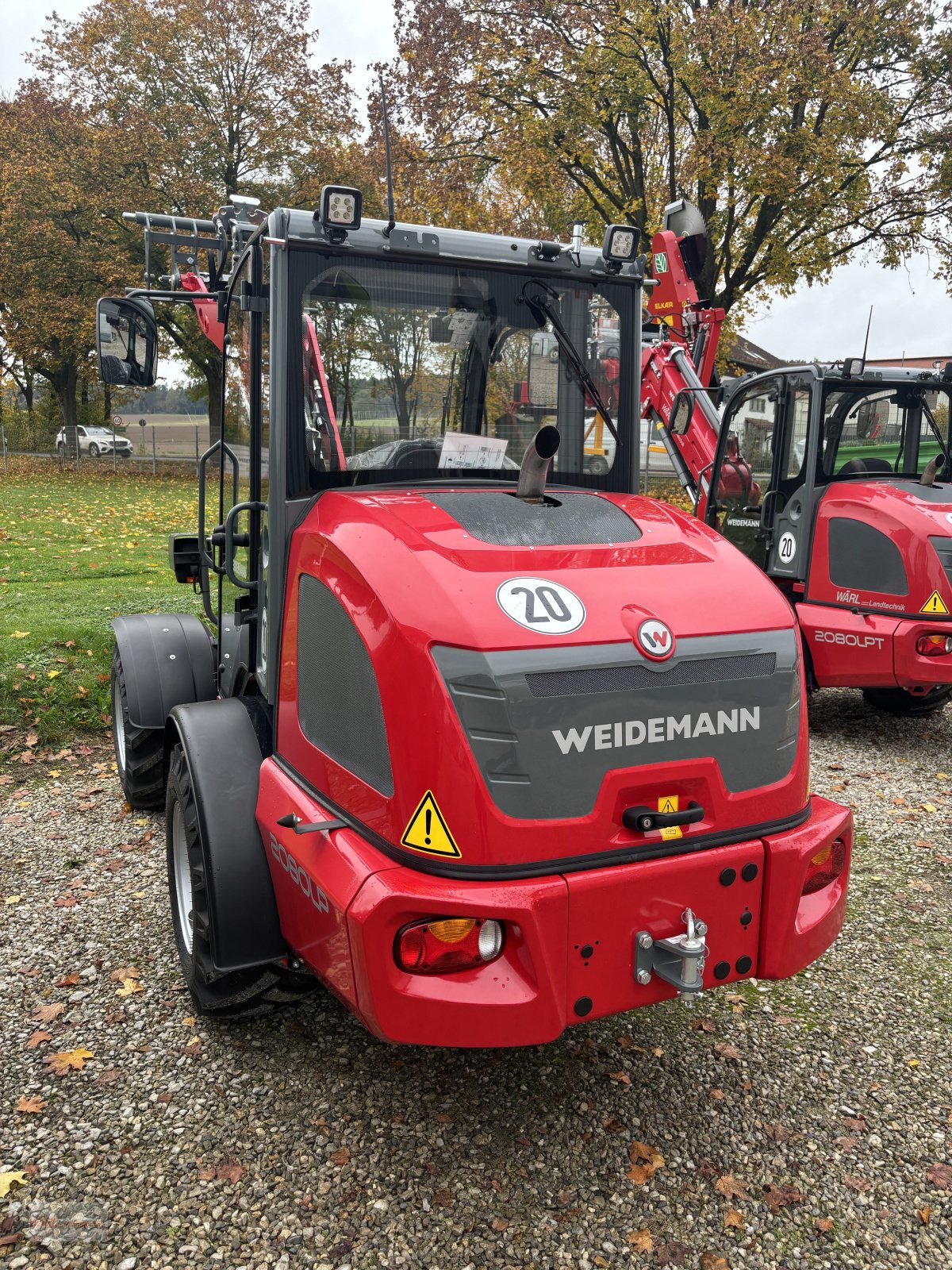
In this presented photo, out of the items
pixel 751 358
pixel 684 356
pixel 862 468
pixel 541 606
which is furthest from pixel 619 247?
pixel 751 358

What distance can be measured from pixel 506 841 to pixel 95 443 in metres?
41.1

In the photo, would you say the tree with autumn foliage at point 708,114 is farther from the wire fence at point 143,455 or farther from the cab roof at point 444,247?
the cab roof at point 444,247

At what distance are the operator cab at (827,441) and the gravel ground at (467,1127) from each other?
152 inches

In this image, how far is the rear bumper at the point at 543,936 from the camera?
2.51 metres

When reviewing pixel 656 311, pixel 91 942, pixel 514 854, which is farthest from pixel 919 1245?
pixel 656 311

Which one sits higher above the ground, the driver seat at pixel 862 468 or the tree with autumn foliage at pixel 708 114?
the tree with autumn foliage at pixel 708 114

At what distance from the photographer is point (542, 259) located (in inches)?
143

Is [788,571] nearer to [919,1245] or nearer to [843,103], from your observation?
[919,1245]

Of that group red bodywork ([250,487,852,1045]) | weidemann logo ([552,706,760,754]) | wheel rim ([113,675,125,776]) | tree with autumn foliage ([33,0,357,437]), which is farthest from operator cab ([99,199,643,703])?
tree with autumn foliage ([33,0,357,437])

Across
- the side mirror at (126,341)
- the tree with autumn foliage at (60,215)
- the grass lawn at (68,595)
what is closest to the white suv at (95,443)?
the tree with autumn foliage at (60,215)

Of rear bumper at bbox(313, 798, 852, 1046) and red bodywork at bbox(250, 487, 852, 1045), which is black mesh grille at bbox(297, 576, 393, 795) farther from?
rear bumper at bbox(313, 798, 852, 1046)

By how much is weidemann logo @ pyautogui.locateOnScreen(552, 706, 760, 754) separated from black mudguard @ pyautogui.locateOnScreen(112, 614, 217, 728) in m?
2.79

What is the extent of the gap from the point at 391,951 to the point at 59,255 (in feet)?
96.5

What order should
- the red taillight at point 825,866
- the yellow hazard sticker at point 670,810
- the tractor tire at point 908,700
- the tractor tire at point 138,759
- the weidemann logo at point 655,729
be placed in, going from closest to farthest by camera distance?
the weidemann logo at point 655,729
the yellow hazard sticker at point 670,810
the red taillight at point 825,866
the tractor tire at point 138,759
the tractor tire at point 908,700
